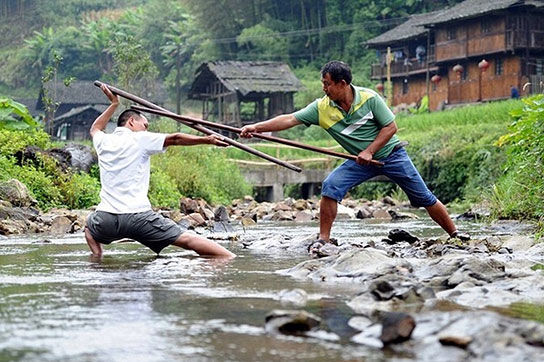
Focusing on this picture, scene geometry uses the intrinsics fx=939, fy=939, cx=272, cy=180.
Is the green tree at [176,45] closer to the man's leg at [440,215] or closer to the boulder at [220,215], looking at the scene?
the boulder at [220,215]

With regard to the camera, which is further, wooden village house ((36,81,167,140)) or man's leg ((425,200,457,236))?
wooden village house ((36,81,167,140))

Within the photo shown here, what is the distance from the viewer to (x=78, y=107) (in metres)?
57.3

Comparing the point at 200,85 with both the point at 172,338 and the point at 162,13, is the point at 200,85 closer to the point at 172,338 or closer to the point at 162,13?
the point at 162,13

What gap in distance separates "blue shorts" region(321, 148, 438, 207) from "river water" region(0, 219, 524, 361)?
877 millimetres

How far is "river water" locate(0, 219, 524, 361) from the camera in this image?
3809 mm

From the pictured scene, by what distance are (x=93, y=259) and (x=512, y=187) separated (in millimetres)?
6558

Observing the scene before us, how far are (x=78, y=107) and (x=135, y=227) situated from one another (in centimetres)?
5101

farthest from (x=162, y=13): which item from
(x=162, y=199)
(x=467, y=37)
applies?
(x=162, y=199)

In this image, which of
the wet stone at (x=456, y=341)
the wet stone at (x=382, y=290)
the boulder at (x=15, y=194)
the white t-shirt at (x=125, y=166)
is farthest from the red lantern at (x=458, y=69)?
the wet stone at (x=456, y=341)

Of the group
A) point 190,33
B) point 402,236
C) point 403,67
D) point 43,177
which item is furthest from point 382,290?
point 190,33

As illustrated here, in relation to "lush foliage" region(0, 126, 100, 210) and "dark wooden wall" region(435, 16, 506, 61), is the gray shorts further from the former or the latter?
"dark wooden wall" region(435, 16, 506, 61)

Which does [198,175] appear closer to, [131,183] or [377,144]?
[377,144]

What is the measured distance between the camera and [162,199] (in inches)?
682

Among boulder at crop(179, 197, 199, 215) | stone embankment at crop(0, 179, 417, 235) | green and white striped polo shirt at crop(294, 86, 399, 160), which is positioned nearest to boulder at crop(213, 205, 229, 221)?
stone embankment at crop(0, 179, 417, 235)
